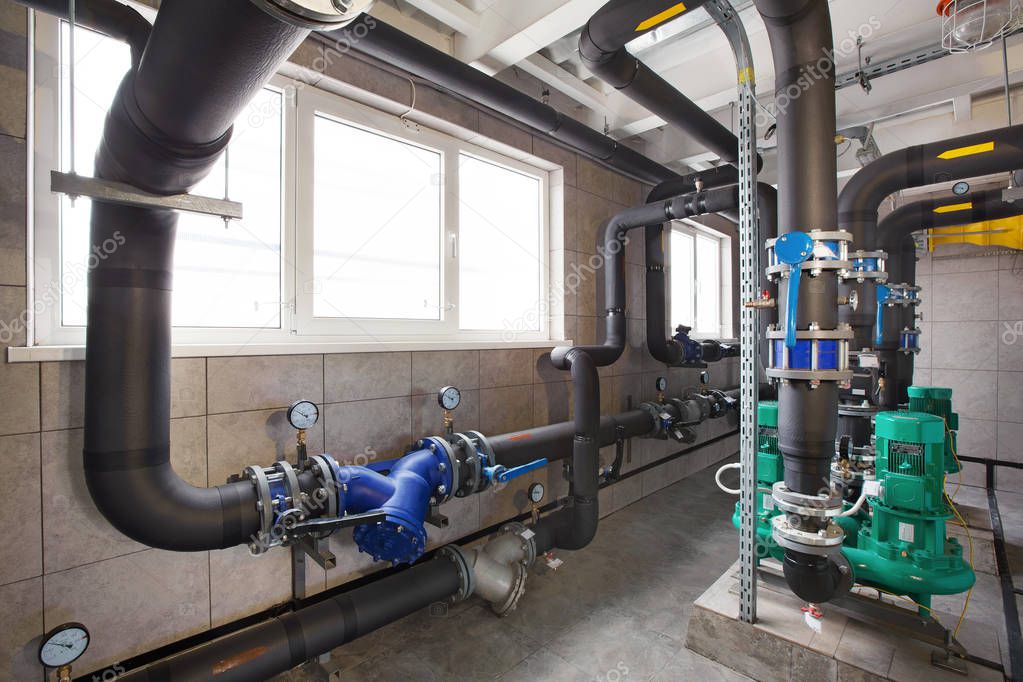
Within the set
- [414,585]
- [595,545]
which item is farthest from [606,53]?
[595,545]

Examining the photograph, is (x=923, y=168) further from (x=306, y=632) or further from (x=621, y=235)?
(x=306, y=632)

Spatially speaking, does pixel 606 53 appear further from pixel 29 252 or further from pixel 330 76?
pixel 29 252

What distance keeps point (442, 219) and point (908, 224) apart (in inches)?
127

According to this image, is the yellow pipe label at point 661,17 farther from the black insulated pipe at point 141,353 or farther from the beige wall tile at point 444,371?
the beige wall tile at point 444,371

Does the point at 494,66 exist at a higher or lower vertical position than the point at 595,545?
higher

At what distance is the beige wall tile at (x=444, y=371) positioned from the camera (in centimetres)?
218

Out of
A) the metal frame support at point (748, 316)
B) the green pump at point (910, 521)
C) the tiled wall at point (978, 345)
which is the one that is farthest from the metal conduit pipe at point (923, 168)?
the tiled wall at point (978, 345)

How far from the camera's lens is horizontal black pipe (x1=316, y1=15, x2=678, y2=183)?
1783 millimetres

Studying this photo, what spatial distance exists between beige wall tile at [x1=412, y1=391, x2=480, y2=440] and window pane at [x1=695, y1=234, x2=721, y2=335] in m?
2.98

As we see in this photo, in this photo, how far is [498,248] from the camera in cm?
276

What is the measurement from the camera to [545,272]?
296cm

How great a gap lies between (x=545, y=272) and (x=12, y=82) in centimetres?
229

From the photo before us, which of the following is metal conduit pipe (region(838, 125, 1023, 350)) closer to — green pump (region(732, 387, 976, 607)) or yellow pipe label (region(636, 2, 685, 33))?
green pump (region(732, 387, 976, 607))

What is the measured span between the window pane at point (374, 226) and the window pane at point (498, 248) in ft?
0.68
